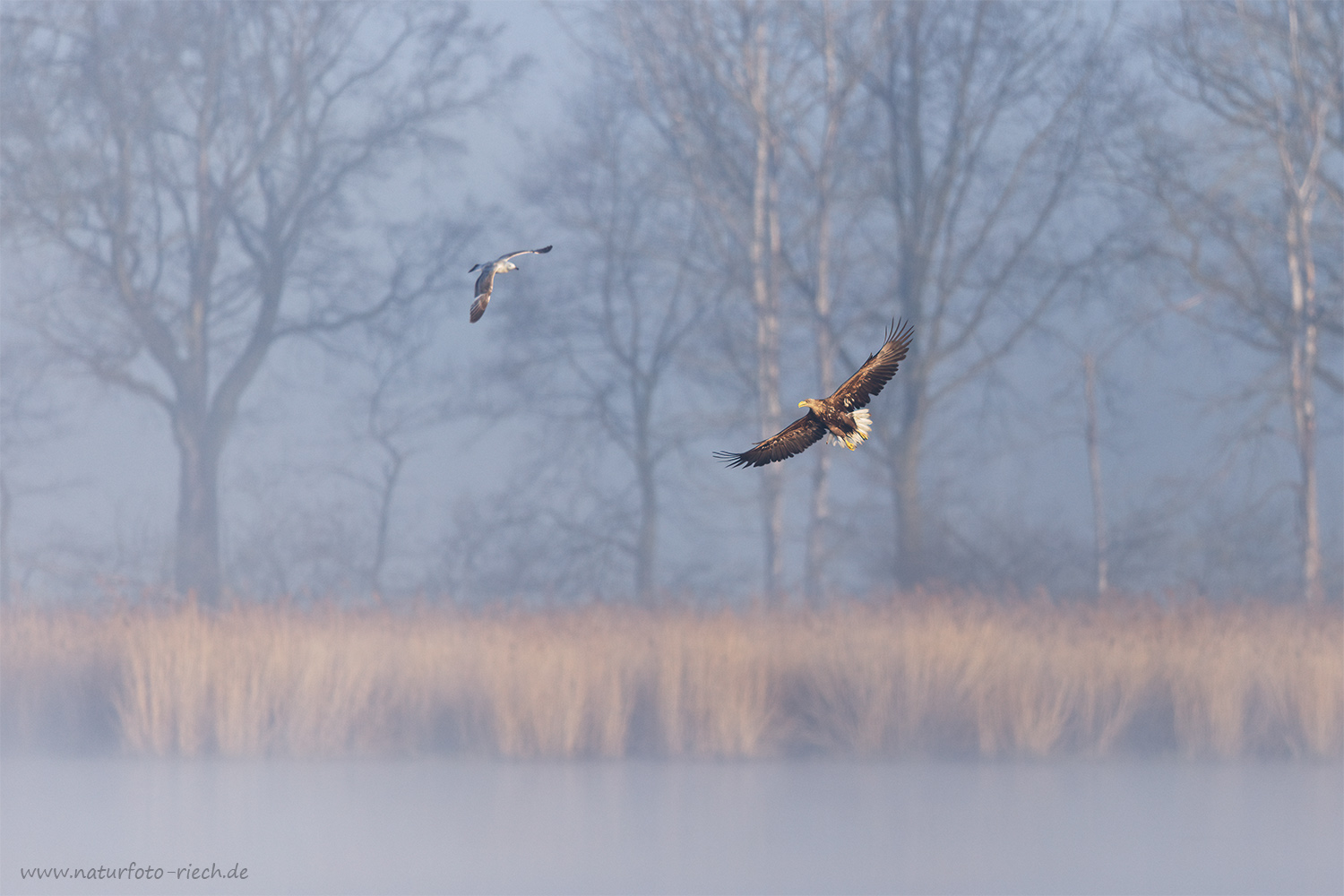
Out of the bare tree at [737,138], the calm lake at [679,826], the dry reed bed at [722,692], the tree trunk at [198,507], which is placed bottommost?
the calm lake at [679,826]

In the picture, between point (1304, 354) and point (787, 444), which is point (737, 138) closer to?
point (1304, 354)

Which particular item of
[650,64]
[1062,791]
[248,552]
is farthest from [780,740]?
[248,552]

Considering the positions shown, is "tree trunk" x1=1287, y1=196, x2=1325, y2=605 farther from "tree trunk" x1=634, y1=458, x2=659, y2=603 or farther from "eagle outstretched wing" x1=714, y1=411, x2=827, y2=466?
"eagle outstretched wing" x1=714, y1=411, x2=827, y2=466

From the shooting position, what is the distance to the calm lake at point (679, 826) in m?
6.21

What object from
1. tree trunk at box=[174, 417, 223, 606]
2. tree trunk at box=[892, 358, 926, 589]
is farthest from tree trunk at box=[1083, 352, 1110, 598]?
tree trunk at box=[174, 417, 223, 606]

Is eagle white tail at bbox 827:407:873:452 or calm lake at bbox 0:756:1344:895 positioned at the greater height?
eagle white tail at bbox 827:407:873:452

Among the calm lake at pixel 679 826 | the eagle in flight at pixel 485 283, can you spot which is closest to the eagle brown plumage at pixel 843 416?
the eagle in flight at pixel 485 283

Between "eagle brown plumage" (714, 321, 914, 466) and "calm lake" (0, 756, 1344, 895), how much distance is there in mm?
4282

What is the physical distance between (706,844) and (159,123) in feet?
43.7

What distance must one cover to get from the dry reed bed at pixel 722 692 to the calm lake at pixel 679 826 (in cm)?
27

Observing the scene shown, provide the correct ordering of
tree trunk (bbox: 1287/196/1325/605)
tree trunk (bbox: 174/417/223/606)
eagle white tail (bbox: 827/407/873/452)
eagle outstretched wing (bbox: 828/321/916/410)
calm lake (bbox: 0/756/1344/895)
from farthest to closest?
tree trunk (bbox: 174/417/223/606), tree trunk (bbox: 1287/196/1325/605), calm lake (bbox: 0/756/1344/895), eagle outstretched wing (bbox: 828/321/916/410), eagle white tail (bbox: 827/407/873/452)

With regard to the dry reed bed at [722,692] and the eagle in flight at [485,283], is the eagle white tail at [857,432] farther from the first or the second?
the dry reed bed at [722,692]

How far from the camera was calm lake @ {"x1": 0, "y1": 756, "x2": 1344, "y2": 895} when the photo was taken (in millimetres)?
6215

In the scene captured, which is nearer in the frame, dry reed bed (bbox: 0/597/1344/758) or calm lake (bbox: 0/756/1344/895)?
calm lake (bbox: 0/756/1344/895)
